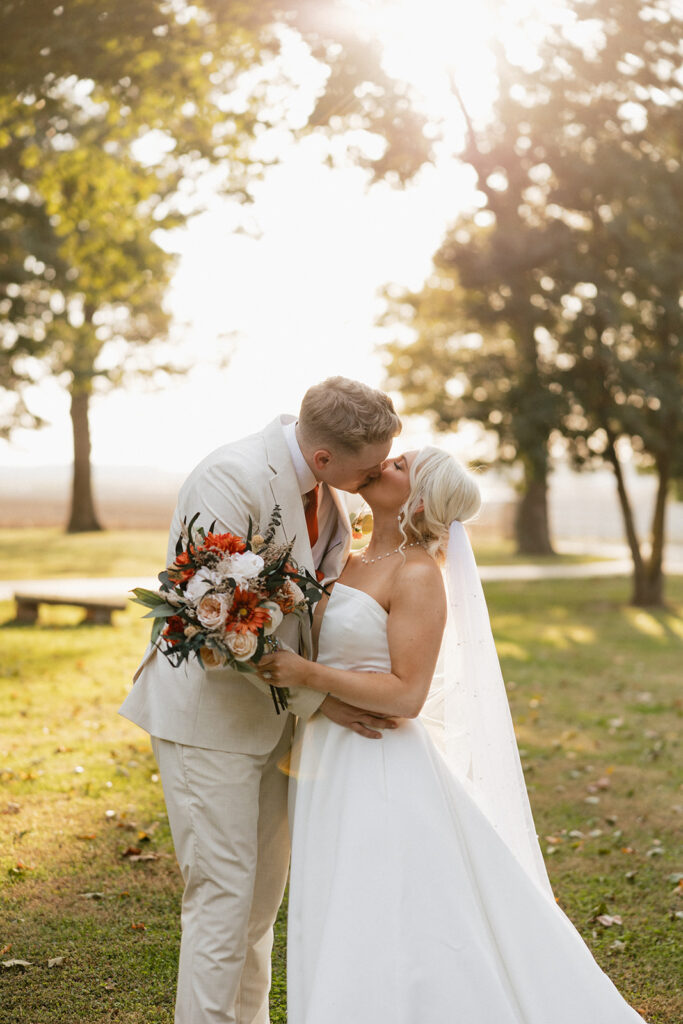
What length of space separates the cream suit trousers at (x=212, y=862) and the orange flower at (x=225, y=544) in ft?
2.84

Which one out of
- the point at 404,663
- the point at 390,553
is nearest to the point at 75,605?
the point at 390,553

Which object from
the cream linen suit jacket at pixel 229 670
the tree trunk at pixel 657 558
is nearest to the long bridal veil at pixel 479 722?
the cream linen suit jacket at pixel 229 670

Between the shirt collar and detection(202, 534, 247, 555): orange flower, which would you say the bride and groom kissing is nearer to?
the shirt collar

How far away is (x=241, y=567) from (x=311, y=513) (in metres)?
0.93

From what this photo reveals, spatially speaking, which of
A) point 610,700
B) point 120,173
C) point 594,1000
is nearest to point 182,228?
point 120,173

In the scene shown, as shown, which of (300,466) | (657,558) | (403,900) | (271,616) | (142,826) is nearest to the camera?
(271,616)

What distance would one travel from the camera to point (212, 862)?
3.51 meters

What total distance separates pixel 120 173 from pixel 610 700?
883cm

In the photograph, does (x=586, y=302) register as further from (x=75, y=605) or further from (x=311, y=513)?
(x=311, y=513)

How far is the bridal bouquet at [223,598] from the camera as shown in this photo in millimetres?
3119

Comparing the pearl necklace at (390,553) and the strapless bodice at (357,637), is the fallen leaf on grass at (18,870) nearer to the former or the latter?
the strapless bodice at (357,637)

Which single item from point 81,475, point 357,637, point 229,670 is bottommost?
point 81,475

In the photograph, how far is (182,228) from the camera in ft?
41.1

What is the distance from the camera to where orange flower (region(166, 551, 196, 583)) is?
319 cm
